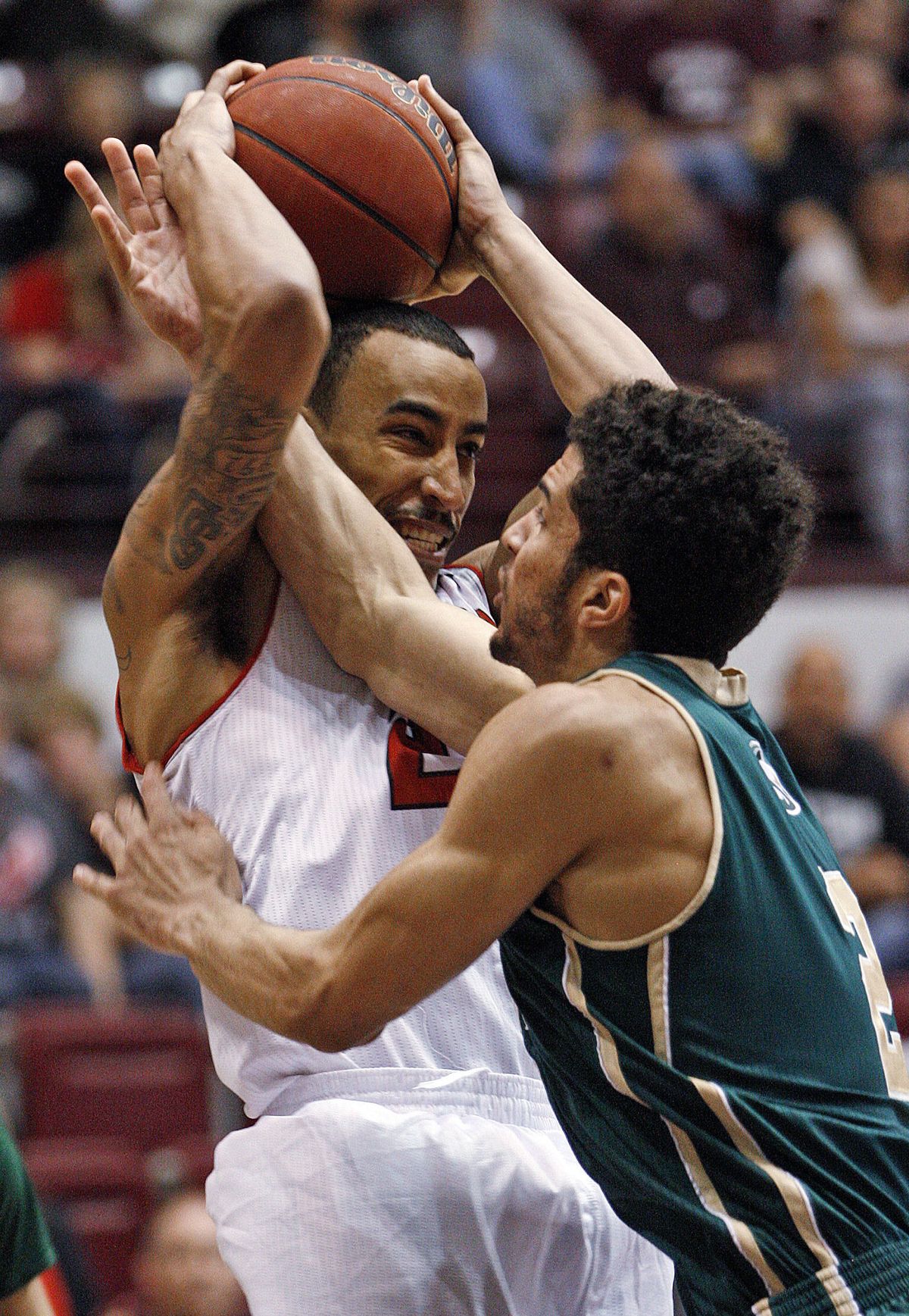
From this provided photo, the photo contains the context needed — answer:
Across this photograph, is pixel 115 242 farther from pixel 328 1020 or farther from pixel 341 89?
pixel 328 1020

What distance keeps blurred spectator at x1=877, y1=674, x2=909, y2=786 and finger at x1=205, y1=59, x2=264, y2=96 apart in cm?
448

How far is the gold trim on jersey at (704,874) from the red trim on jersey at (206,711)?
0.70 metres

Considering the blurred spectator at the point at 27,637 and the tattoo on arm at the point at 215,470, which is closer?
the tattoo on arm at the point at 215,470

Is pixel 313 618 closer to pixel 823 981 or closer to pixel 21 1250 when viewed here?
pixel 823 981

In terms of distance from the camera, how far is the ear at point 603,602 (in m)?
2.74

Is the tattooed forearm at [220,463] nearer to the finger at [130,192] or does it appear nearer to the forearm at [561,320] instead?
the finger at [130,192]

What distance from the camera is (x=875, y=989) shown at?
268 cm

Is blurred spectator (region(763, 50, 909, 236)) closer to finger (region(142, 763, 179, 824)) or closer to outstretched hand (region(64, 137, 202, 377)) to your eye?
outstretched hand (region(64, 137, 202, 377))

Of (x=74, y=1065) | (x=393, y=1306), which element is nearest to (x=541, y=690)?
(x=393, y=1306)

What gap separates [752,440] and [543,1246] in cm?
129

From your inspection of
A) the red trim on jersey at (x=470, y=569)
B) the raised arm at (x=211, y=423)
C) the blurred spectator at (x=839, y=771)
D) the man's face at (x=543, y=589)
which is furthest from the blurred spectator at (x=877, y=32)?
the man's face at (x=543, y=589)

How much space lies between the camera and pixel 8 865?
6434 mm

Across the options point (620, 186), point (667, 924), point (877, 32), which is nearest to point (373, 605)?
point (667, 924)

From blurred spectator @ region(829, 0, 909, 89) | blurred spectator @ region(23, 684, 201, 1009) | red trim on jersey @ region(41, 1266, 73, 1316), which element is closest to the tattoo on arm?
red trim on jersey @ region(41, 1266, 73, 1316)
